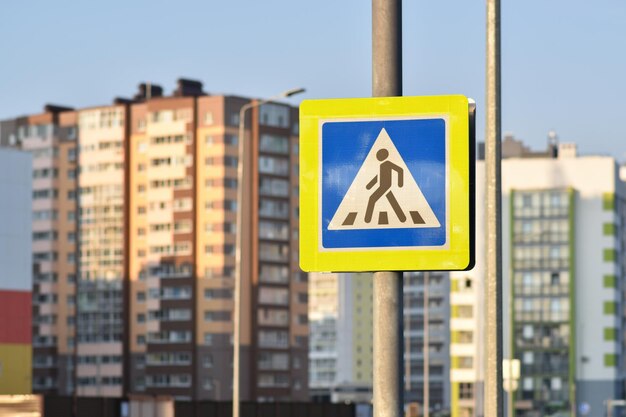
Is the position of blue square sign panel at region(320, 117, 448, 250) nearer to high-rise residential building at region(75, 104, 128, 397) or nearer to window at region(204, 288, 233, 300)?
window at region(204, 288, 233, 300)

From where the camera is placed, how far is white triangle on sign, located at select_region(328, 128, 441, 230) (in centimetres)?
701

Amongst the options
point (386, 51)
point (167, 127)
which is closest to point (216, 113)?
point (167, 127)

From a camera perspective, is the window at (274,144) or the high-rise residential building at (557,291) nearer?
the high-rise residential building at (557,291)

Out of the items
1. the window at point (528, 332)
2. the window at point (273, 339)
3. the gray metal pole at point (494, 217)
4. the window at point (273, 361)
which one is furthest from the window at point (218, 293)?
Answer: the gray metal pole at point (494, 217)

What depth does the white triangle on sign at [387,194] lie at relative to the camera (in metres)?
7.01


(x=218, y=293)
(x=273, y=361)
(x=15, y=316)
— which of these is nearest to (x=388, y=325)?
(x=15, y=316)

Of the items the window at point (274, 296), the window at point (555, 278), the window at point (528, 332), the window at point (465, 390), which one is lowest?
the window at point (465, 390)

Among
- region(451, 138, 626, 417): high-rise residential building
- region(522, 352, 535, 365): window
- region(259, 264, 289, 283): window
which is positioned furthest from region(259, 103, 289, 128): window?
region(522, 352, 535, 365): window

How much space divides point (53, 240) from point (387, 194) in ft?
588

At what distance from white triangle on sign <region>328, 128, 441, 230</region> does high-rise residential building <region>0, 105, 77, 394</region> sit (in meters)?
174

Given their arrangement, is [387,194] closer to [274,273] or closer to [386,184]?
[386,184]

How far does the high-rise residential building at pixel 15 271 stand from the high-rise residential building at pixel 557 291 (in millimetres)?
64659

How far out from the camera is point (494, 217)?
13344 mm

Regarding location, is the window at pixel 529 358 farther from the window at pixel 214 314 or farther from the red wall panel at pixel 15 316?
the red wall panel at pixel 15 316
